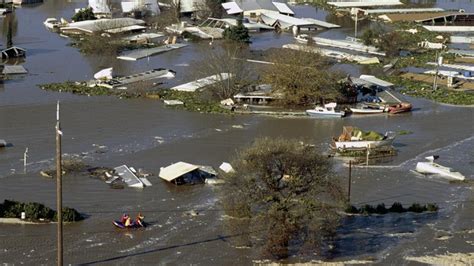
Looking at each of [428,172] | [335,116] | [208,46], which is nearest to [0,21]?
[208,46]

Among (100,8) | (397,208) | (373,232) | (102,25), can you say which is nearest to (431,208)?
(397,208)

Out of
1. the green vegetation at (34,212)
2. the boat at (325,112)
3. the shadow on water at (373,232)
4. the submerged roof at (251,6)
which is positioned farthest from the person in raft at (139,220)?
the submerged roof at (251,6)

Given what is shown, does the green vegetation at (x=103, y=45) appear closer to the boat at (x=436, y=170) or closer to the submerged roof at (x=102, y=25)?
the submerged roof at (x=102, y=25)

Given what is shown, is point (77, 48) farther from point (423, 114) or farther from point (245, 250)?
point (245, 250)

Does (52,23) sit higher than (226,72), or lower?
lower

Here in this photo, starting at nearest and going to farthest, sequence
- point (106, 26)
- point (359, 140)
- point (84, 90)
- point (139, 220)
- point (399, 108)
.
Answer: point (139, 220), point (359, 140), point (399, 108), point (84, 90), point (106, 26)

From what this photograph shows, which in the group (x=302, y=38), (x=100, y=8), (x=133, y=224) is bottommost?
(x=302, y=38)

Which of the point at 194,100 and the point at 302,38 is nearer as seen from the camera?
the point at 194,100

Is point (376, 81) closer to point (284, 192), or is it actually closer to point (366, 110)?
point (366, 110)
